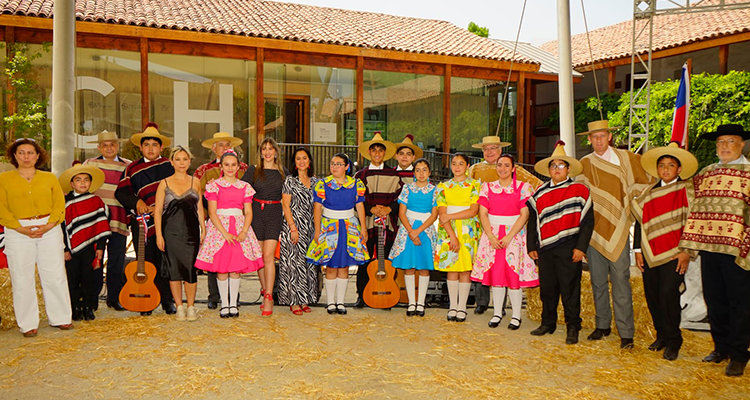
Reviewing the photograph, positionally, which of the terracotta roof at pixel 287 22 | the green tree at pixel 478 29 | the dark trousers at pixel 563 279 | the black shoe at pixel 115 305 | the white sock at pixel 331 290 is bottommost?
the black shoe at pixel 115 305

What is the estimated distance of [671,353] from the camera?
484 cm

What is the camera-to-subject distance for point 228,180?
19.9 ft

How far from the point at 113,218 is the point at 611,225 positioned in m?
5.19

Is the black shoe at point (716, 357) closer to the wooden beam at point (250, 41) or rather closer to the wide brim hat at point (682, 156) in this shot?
the wide brim hat at point (682, 156)

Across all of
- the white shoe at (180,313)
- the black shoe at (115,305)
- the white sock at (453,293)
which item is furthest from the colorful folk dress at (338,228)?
the black shoe at (115,305)

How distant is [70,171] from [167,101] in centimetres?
855

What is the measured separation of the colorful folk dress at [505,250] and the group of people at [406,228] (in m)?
0.01

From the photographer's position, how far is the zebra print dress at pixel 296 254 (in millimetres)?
6258

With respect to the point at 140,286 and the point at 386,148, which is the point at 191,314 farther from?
the point at 386,148

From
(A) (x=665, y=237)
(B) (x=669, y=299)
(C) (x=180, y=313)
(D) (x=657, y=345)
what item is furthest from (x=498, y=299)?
(C) (x=180, y=313)

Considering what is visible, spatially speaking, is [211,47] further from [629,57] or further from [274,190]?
[629,57]

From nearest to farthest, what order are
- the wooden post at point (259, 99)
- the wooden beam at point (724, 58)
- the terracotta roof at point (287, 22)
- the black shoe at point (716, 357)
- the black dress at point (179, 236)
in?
the black shoe at point (716, 357) → the black dress at point (179, 236) → the terracotta roof at point (287, 22) → the wooden post at point (259, 99) → the wooden beam at point (724, 58)

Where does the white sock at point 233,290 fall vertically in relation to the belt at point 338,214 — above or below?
below

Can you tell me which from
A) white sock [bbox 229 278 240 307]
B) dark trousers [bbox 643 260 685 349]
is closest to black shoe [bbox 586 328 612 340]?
dark trousers [bbox 643 260 685 349]
